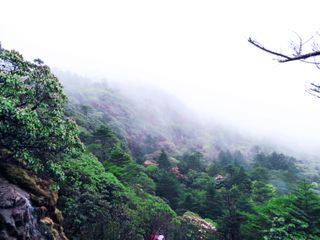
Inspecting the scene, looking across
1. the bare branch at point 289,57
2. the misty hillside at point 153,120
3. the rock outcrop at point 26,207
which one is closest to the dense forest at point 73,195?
the rock outcrop at point 26,207

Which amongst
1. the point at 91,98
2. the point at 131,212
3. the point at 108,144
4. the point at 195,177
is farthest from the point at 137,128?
the point at 131,212

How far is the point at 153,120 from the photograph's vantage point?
114 m

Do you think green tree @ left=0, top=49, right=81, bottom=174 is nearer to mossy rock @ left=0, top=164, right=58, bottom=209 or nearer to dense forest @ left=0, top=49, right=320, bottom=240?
dense forest @ left=0, top=49, right=320, bottom=240

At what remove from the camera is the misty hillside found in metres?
90.5

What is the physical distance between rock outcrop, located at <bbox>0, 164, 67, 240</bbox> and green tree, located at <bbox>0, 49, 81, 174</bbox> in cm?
66

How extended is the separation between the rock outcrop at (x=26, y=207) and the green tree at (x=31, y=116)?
0.66 m

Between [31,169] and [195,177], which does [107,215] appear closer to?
[31,169]

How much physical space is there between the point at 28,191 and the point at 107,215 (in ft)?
17.7

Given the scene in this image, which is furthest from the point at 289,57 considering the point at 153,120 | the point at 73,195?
the point at 153,120

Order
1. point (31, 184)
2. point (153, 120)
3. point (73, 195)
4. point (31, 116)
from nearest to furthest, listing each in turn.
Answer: point (31, 116) → point (31, 184) → point (73, 195) → point (153, 120)

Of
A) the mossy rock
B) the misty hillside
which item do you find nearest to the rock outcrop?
the mossy rock

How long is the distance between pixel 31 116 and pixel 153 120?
9979 cm

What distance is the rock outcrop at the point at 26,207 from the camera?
13.2 m

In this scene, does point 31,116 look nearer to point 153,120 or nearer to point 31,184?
point 31,184
